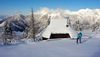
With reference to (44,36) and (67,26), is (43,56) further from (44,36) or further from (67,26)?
(67,26)

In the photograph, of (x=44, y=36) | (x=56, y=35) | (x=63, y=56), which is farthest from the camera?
(x=56, y=35)

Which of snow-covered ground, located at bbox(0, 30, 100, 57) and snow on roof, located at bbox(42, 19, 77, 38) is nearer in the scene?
snow-covered ground, located at bbox(0, 30, 100, 57)

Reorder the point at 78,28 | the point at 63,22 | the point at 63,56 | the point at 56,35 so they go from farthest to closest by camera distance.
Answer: the point at 78,28, the point at 63,22, the point at 56,35, the point at 63,56

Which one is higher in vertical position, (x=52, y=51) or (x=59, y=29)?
(x=59, y=29)

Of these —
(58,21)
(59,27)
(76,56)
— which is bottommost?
(76,56)

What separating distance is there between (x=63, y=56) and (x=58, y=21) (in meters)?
24.6

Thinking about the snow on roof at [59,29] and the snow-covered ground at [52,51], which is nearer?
the snow-covered ground at [52,51]

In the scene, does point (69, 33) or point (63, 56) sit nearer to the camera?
point (63, 56)

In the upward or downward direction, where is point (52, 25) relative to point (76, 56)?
upward

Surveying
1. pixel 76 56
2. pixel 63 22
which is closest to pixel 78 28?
pixel 63 22

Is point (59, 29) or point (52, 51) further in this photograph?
point (59, 29)

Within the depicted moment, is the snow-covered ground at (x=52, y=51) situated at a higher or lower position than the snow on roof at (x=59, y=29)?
lower

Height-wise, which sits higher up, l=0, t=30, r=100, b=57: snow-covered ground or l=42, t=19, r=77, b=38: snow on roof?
l=42, t=19, r=77, b=38: snow on roof

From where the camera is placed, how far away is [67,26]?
3038cm
